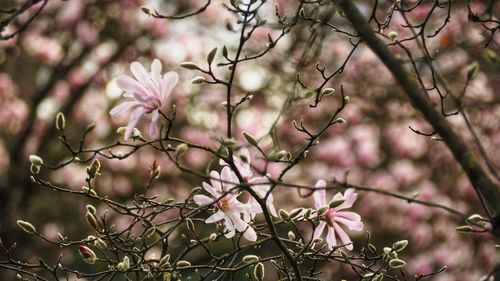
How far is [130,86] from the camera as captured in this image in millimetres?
1463

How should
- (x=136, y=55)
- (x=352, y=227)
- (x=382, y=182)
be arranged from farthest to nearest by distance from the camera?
(x=382, y=182) → (x=136, y=55) → (x=352, y=227)

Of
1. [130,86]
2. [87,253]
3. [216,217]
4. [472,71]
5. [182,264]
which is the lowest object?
[87,253]

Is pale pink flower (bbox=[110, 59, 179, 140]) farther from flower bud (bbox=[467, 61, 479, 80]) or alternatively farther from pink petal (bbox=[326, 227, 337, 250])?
flower bud (bbox=[467, 61, 479, 80])

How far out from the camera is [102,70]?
214 inches

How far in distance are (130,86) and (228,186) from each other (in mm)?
302

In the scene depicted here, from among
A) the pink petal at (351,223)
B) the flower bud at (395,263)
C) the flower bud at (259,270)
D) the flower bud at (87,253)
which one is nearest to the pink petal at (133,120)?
the flower bud at (87,253)

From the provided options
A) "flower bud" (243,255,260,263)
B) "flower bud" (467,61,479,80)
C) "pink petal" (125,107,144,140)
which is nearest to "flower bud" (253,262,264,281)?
"flower bud" (243,255,260,263)

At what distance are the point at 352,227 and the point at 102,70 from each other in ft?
13.4

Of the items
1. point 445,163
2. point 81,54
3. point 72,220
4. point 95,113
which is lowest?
point 72,220

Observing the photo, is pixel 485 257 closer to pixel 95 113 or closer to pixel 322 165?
pixel 322 165

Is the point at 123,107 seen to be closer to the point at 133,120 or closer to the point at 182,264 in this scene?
the point at 133,120

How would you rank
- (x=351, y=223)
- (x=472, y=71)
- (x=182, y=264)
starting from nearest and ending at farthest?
(x=472, y=71) → (x=182, y=264) → (x=351, y=223)

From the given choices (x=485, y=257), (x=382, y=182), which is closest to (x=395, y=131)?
(x=382, y=182)

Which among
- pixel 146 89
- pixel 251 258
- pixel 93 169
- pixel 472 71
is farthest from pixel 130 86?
pixel 472 71
